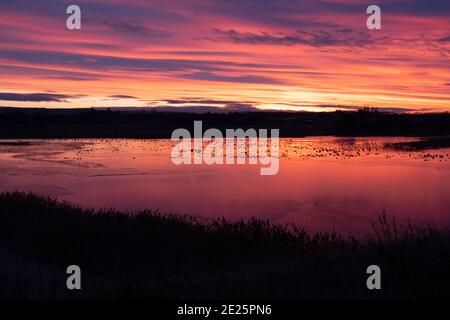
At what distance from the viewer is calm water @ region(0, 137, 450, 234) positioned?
17.9 meters

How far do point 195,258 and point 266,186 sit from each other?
11420 mm

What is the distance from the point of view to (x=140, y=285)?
28.9 ft

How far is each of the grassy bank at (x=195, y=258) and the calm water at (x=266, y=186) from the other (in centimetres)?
210

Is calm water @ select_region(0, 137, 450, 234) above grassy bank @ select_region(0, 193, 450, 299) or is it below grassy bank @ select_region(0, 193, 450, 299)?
above

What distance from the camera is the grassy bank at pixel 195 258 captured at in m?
8.53

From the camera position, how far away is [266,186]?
23531 mm

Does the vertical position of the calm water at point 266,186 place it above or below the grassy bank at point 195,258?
above

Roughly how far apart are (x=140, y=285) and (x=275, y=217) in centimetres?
895

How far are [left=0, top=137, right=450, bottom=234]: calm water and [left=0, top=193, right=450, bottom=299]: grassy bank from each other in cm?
210

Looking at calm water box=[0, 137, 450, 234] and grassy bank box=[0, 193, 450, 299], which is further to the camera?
calm water box=[0, 137, 450, 234]

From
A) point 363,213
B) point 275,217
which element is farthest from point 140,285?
point 363,213

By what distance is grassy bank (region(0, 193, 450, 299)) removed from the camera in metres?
8.53

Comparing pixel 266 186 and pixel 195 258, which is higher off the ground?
pixel 266 186
